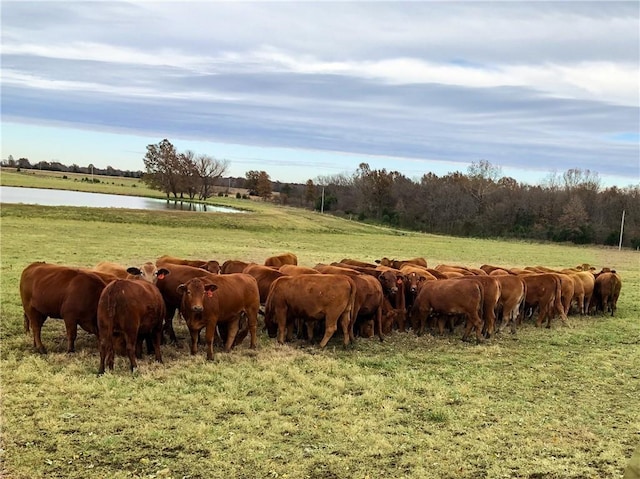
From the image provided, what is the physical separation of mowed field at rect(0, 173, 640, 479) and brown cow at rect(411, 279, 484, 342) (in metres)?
0.54

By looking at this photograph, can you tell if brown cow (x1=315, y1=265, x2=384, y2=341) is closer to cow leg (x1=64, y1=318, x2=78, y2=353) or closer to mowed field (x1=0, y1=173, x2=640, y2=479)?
mowed field (x1=0, y1=173, x2=640, y2=479)

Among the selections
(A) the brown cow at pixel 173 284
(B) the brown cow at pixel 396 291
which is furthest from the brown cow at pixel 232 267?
(B) the brown cow at pixel 396 291

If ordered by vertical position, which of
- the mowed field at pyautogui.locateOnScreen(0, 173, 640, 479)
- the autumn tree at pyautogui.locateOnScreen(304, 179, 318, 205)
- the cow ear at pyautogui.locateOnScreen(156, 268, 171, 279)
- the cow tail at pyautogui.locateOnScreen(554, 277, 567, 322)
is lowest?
the mowed field at pyautogui.locateOnScreen(0, 173, 640, 479)

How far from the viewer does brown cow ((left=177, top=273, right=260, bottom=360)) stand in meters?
8.95

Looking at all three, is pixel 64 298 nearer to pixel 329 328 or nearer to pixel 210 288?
pixel 210 288

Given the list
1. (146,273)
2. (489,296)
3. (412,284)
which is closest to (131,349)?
(146,273)

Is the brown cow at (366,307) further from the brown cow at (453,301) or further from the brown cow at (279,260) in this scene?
the brown cow at (279,260)

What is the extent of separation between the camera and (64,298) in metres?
8.73

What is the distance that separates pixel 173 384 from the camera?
768cm

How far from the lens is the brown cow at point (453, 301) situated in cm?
1113

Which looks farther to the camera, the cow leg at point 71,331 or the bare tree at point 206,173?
the bare tree at point 206,173

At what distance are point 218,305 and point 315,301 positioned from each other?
179 centimetres

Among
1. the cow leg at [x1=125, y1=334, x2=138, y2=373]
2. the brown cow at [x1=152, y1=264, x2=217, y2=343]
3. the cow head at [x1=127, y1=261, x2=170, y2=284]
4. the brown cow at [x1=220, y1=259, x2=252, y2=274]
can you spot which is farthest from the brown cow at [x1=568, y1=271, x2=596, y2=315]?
the cow leg at [x1=125, y1=334, x2=138, y2=373]

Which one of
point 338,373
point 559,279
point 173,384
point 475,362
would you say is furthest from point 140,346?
point 559,279
